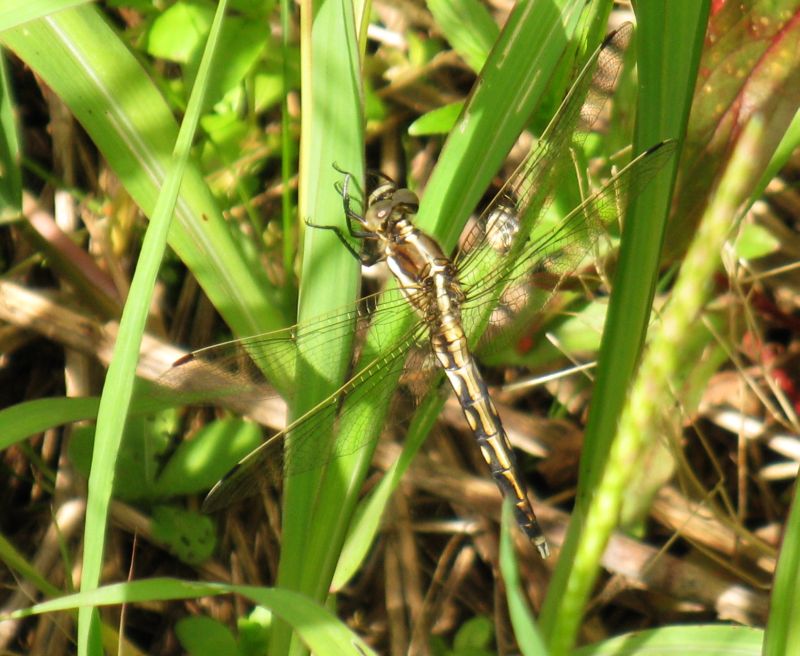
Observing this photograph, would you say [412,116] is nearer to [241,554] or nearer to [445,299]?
[445,299]

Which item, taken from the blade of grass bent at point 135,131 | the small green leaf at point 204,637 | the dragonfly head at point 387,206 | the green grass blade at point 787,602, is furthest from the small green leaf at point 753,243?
the small green leaf at point 204,637

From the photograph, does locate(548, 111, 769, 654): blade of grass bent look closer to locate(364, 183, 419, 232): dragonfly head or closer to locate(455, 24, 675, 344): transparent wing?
locate(455, 24, 675, 344): transparent wing

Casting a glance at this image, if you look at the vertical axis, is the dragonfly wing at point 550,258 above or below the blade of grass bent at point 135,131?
below

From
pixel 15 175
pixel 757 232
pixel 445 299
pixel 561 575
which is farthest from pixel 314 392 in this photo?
pixel 757 232

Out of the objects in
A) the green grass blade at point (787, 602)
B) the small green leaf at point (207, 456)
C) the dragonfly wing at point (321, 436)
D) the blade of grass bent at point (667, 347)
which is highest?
the small green leaf at point (207, 456)

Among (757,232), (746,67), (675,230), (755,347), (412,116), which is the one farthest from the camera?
(412,116)

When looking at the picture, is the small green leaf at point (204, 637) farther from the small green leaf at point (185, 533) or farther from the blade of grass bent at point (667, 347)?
the blade of grass bent at point (667, 347)
